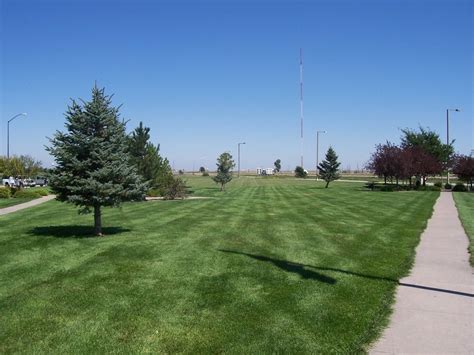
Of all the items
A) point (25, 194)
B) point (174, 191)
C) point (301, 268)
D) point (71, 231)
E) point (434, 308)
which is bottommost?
point (434, 308)

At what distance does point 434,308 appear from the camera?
7844mm

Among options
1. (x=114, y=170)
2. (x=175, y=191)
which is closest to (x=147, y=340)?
(x=114, y=170)

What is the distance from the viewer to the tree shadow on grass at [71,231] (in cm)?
1504

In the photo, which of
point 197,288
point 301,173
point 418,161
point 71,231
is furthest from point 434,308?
point 301,173

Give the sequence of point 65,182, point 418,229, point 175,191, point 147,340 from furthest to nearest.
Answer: point 175,191, point 418,229, point 65,182, point 147,340

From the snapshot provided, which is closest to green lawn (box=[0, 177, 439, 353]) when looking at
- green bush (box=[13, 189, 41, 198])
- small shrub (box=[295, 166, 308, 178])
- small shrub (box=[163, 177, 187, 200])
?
small shrub (box=[163, 177, 187, 200])

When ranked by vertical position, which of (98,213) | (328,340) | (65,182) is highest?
(65,182)

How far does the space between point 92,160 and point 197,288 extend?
671 centimetres

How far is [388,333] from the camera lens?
6.69m

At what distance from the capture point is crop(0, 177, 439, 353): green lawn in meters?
6.45

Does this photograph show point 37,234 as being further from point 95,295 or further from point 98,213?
point 95,295

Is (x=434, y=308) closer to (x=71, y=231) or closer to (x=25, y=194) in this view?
(x=71, y=231)

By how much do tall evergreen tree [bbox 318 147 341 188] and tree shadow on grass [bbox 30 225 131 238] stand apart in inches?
1767

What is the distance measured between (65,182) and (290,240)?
6.63 metres
